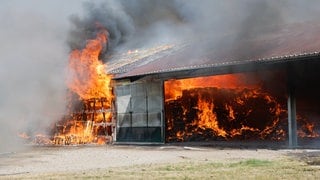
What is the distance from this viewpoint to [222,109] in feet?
81.6

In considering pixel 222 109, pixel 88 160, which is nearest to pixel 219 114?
pixel 222 109

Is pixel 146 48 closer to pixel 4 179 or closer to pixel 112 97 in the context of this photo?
pixel 112 97

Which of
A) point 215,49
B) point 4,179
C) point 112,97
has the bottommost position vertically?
point 4,179

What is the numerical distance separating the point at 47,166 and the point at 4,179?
3.03 meters

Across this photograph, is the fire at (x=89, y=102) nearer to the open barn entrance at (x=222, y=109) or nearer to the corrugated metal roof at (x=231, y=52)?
the corrugated metal roof at (x=231, y=52)

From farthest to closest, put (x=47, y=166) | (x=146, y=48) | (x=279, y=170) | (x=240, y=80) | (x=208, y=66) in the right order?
(x=146, y=48) < (x=240, y=80) < (x=208, y=66) < (x=47, y=166) < (x=279, y=170)

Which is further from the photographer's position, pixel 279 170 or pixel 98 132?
pixel 98 132

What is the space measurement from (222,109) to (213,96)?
2.41ft

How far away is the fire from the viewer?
24.7 metres

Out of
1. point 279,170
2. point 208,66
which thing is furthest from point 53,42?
point 279,170

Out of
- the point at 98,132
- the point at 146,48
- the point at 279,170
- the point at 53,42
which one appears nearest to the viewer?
the point at 279,170

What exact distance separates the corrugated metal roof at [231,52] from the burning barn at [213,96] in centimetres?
6

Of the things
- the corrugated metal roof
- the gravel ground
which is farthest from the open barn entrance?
the gravel ground

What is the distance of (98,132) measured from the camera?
84.0 feet
